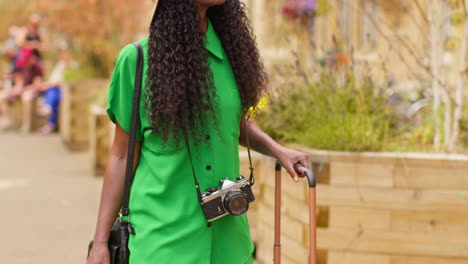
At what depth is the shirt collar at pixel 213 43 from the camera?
8.28 ft

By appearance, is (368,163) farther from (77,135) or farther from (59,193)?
(77,135)

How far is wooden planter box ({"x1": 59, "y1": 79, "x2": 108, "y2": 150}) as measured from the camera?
1133 cm

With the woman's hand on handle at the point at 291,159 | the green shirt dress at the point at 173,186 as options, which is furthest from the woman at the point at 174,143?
the woman's hand on handle at the point at 291,159

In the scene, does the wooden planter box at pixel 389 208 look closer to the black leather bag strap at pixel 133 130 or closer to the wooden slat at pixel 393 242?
the wooden slat at pixel 393 242

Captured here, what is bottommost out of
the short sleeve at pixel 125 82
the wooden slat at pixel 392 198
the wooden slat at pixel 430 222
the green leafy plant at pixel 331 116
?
the wooden slat at pixel 430 222

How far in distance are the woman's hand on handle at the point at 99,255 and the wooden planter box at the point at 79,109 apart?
29.4 ft

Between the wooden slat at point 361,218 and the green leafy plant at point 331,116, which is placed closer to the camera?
the wooden slat at point 361,218

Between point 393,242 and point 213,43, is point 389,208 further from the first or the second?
point 213,43

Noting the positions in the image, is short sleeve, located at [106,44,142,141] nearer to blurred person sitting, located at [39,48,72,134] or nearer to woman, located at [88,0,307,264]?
woman, located at [88,0,307,264]

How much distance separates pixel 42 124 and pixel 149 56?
42.0 ft

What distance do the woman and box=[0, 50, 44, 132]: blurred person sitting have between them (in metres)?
12.3

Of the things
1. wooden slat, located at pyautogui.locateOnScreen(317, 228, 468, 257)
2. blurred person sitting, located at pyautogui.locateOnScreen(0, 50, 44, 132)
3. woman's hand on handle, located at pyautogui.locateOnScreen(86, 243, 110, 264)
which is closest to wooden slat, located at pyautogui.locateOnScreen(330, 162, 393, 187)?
wooden slat, located at pyautogui.locateOnScreen(317, 228, 468, 257)

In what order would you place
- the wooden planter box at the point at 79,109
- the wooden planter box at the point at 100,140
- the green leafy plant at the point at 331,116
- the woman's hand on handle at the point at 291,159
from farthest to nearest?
the wooden planter box at the point at 79,109 < the wooden planter box at the point at 100,140 < the green leafy plant at the point at 331,116 < the woman's hand on handle at the point at 291,159

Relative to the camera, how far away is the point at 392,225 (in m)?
4.19
